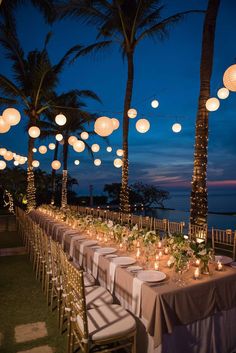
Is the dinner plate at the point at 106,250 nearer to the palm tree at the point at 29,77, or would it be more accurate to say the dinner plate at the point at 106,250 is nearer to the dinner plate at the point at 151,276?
the dinner plate at the point at 151,276

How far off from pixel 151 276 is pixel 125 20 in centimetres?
984

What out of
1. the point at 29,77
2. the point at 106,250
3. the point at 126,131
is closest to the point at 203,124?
the point at 126,131

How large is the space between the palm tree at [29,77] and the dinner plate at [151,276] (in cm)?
1039

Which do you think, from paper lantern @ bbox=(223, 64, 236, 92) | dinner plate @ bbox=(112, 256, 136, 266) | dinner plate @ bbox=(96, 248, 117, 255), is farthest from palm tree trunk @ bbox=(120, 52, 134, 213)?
dinner plate @ bbox=(112, 256, 136, 266)

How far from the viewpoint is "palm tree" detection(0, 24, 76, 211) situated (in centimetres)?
1138

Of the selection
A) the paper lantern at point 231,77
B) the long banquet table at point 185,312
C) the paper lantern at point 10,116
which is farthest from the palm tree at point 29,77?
the long banquet table at point 185,312

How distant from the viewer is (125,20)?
10.0 meters

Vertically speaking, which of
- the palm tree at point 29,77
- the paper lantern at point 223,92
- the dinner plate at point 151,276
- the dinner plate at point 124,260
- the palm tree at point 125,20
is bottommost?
the dinner plate at point 151,276

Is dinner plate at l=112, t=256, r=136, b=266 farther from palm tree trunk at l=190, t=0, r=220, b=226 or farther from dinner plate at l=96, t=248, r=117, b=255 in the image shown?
palm tree trunk at l=190, t=0, r=220, b=226

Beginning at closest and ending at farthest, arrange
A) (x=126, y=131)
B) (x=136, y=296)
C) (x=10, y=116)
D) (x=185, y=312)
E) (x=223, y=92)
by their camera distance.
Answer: (x=185, y=312)
(x=136, y=296)
(x=10, y=116)
(x=223, y=92)
(x=126, y=131)

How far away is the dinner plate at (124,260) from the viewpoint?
133 inches

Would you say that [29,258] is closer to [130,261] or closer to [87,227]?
[87,227]

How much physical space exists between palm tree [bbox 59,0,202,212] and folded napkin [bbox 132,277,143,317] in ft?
25.8

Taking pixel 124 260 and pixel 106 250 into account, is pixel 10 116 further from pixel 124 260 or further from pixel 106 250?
pixel 124 260
